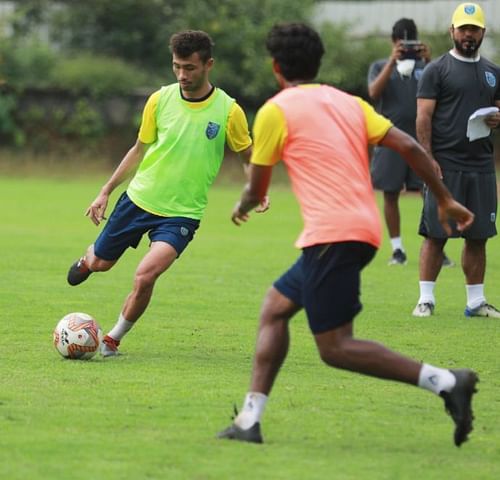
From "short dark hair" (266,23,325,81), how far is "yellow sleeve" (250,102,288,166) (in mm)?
234

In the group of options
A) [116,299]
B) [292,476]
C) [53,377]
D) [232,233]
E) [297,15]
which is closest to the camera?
[292,476]

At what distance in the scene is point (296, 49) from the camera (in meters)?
6.64

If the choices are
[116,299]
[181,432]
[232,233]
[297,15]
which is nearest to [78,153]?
[297,15]

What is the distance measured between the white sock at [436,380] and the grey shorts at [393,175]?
9.27m

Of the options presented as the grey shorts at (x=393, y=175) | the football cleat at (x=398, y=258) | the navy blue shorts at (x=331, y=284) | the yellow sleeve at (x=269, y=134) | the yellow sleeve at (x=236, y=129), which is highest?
the yellow sleeve at (x=269, y=134)

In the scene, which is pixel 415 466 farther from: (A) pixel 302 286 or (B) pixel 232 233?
(B) pixel 232 233

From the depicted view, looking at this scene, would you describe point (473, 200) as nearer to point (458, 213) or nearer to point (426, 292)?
point (426, 292)

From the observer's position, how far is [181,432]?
22.9 ft

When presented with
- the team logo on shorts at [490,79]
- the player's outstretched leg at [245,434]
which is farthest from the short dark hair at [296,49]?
the team logo on shorts at [490,79]

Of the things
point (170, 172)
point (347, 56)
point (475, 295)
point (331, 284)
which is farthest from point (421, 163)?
point (347, 56)

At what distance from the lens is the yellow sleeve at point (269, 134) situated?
21.7 ft

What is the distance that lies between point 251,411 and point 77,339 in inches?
105

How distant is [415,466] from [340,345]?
698 mm

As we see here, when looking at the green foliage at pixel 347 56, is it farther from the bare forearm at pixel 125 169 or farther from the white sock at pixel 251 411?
the white sock at pixel 251 411
